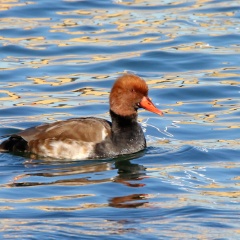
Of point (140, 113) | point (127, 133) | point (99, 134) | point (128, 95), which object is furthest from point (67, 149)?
point (140, 113)

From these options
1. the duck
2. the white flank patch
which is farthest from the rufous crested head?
the white flank patch

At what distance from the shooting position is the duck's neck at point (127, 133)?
11.4m

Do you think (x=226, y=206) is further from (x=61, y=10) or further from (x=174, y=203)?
(x=61, y=10)

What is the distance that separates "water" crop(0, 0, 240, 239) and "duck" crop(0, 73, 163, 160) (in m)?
0.19

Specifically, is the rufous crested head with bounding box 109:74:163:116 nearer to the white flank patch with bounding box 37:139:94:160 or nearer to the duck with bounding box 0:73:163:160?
the duck with bounding box 0:73:163:160

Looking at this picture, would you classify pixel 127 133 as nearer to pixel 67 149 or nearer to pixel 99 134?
pixel 99 134

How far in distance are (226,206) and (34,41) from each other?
9858 mm

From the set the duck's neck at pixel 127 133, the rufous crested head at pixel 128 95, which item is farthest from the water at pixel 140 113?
the rufous crested head at pixel 128 95

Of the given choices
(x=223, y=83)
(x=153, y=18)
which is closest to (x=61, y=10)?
(x=153, y=18)

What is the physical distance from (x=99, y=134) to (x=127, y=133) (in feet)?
1.15

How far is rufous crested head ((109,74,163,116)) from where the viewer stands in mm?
11320

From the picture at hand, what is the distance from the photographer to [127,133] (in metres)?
11.5

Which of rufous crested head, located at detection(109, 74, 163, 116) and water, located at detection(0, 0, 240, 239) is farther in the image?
rufous crested head, located at detection(109, 74, 163, 116)

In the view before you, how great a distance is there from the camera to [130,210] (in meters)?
9.00
